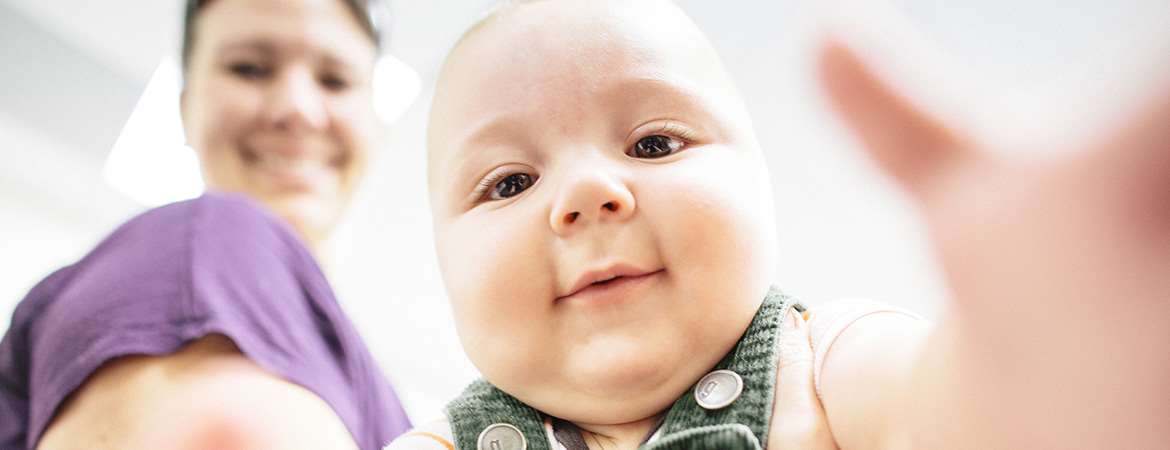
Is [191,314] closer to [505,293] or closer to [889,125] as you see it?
[505,293]

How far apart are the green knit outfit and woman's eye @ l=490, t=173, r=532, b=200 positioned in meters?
0.11

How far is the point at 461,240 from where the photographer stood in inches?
16.1

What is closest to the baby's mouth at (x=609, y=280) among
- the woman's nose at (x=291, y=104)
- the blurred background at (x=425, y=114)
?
the blurred background at (x=425, y=114)

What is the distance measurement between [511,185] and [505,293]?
0.22 feet

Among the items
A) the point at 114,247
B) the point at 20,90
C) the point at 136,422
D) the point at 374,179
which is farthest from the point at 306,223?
the point at 20,90

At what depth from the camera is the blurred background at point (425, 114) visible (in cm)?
18

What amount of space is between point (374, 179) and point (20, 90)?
905 mm

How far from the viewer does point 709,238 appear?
34 cm

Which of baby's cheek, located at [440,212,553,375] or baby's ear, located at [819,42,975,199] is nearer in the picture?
baby's ear, located at [819,42,975,199]

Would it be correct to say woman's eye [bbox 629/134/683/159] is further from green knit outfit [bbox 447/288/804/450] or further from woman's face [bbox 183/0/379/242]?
woman's face [bbox 183/0/379/242]

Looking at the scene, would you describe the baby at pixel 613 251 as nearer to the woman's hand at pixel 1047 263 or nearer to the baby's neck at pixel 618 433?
the baby's neck at pixel 618 433

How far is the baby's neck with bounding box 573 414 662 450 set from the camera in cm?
37

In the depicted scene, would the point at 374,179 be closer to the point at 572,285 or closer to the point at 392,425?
the point at 392,425

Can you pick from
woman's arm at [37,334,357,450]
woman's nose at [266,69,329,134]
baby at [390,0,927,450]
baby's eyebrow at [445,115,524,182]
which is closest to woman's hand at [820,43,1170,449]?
baby at [390,0,927,450]
